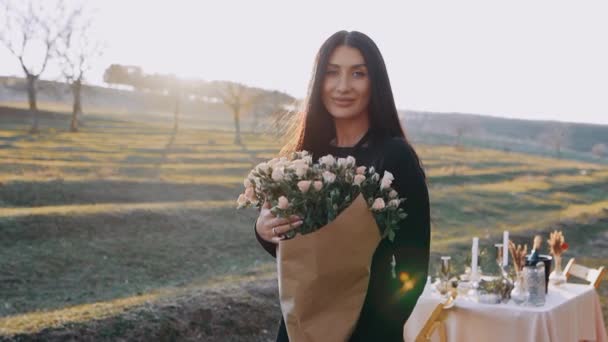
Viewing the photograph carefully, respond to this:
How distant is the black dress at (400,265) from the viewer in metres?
1.95

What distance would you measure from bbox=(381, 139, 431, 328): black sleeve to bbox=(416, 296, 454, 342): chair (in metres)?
3.36

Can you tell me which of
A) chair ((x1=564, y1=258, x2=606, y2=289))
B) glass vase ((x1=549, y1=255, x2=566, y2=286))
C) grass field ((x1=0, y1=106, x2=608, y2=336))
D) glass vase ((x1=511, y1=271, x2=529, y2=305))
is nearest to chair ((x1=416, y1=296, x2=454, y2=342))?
glass vase ((x1=511, y1=271, x2=529, y2=305))

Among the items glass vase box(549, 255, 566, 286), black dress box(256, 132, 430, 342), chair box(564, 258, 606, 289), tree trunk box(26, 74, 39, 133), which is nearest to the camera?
black dress box(256, 132, 430, 342)

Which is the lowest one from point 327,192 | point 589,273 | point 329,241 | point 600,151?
point 600,151

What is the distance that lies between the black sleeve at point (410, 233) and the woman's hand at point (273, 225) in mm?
318

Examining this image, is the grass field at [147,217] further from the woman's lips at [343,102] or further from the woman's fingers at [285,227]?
the woman's fingers at [285,227]

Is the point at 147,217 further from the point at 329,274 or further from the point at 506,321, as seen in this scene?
the point at 329,274

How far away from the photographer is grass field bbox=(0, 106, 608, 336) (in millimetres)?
9594

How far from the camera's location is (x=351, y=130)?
232 cm

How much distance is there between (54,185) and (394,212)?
51.2 feet

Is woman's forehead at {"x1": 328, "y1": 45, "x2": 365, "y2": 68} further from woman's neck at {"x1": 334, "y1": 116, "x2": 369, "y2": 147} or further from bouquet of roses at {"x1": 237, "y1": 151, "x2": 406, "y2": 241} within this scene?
bouquet of roses at {"x1": 237, "y1": 151, "x2": 406, "y2": 241}

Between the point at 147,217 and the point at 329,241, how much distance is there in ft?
41.9

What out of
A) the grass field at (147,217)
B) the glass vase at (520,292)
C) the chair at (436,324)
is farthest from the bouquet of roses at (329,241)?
the glass vase at (520,292)

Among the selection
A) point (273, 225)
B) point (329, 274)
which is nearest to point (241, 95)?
point (273, 225)
